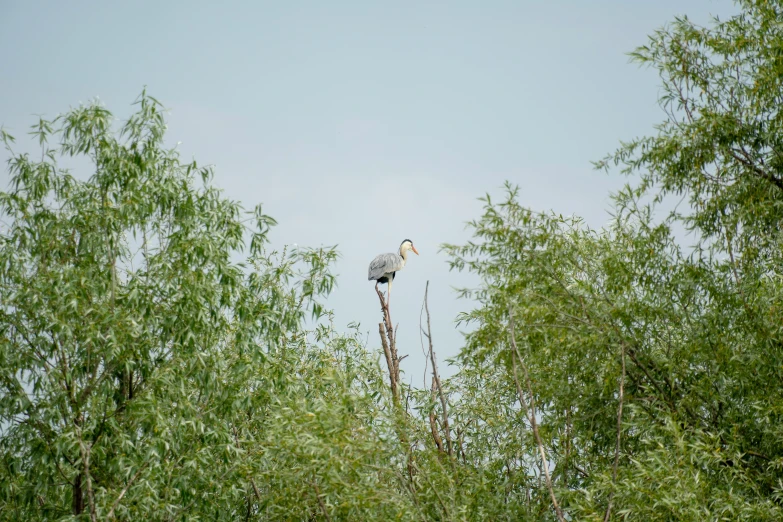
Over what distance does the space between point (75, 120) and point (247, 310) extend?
2524 mm

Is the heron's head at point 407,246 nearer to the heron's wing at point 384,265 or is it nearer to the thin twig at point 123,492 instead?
the heron's wing at point 384,265

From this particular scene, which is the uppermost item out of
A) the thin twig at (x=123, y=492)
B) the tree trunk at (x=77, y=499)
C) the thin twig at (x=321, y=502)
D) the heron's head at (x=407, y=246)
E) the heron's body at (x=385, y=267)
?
the heron's head at (x=407, y=246)

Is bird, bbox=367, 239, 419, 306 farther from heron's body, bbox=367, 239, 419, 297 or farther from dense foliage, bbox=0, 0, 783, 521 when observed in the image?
dense foliage, bbox=0, 0, 783, 521

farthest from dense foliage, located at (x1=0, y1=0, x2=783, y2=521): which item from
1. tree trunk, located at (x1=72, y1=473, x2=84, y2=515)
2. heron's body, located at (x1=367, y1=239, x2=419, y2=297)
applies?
heron's body, located at (x1=367, y1=239, x2=419, y2=297)

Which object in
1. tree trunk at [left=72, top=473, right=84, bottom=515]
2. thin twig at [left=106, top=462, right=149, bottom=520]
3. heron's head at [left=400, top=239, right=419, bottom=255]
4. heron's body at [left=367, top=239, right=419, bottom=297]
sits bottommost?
thin twig at [left=106, top=462, right=149, bottom=520]

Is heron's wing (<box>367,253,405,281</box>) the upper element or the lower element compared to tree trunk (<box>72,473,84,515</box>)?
upper

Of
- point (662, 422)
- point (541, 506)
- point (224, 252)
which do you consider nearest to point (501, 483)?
point (541, 506)

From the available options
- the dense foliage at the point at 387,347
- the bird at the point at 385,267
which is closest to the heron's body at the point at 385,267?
the bird at the point at 385,267

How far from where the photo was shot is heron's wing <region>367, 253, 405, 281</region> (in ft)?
43.9

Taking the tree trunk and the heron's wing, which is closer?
the tree trunk

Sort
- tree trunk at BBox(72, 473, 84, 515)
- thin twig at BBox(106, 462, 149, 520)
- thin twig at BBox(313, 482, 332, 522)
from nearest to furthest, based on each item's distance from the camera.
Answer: thin twig at BBox(313, 482, 332, 522) → thin twig at BBox(106, 462, 149, 520) → tree trunk at BBox(72, 473, 84, 515)

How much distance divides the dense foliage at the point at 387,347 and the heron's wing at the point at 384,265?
4215mm

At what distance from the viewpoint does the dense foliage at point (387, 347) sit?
24.8 feet

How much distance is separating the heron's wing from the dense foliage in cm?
422
